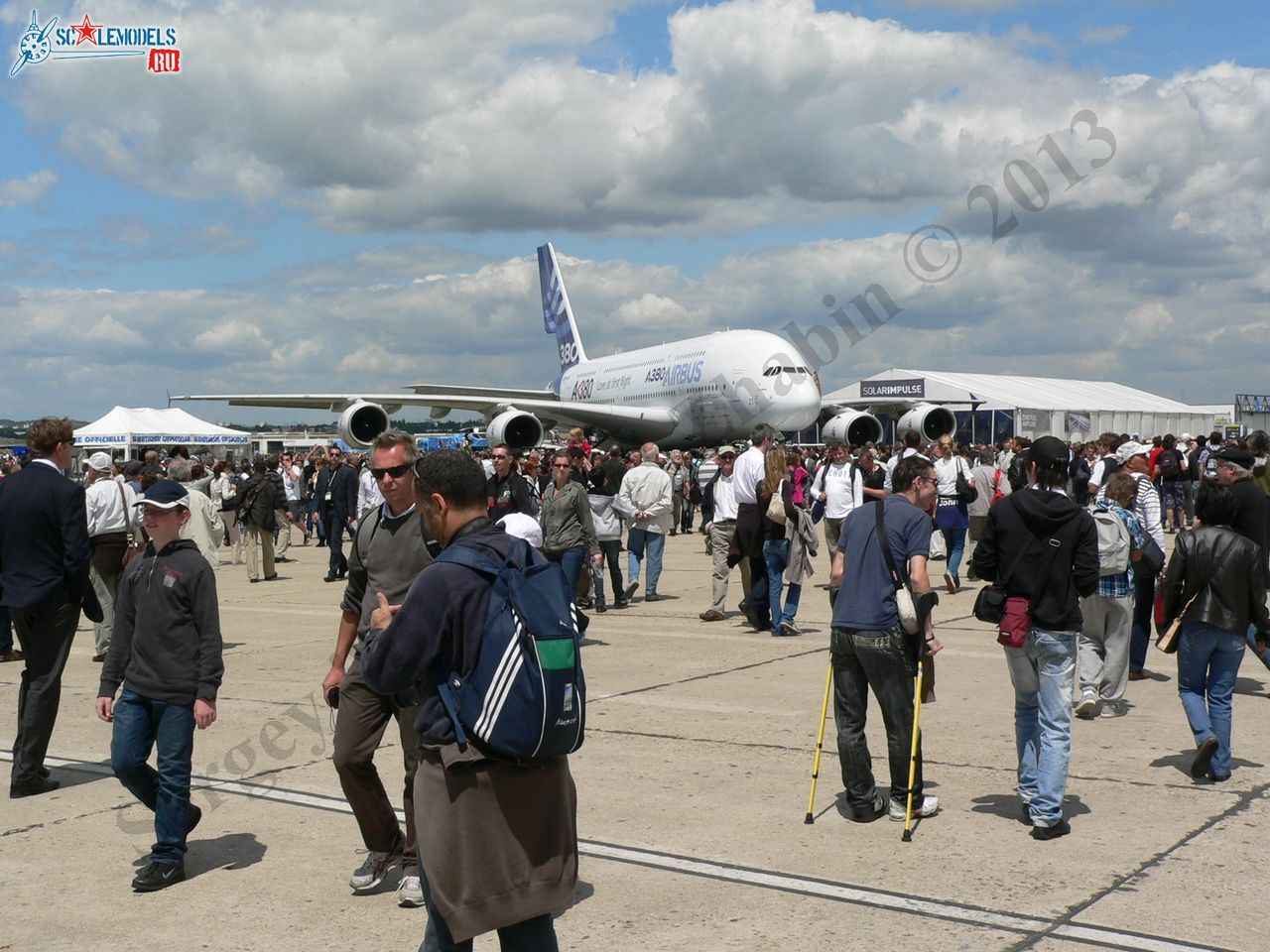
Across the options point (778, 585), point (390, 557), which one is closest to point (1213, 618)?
point (390, 557)

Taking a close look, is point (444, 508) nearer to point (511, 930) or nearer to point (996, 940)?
point (511, 930)

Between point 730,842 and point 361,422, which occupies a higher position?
point 361,422

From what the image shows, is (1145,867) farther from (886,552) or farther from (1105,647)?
(1105,647)

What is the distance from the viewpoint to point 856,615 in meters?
5.63

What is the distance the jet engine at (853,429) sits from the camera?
29688 mm

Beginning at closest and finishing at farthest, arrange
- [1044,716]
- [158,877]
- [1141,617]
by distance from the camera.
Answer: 1. [158,877]
2. [1044,716]
3. [1141,617]

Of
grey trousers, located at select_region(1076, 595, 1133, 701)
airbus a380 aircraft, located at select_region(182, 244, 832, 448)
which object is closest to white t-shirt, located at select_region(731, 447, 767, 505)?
grey trousers, located at select_region(1076, 595, 1133, 701)

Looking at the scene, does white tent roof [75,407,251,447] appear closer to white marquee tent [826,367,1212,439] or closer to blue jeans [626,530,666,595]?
white marquee tent [826,367,1212,439]

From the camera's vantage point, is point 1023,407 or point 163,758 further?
point 1023,407

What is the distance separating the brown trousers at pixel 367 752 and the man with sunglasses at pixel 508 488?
562cm

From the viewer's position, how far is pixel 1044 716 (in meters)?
5.45

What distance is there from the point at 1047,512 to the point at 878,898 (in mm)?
1934

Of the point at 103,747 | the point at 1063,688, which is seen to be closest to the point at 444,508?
the point at 1063,688

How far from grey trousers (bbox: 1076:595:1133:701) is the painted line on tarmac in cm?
354
